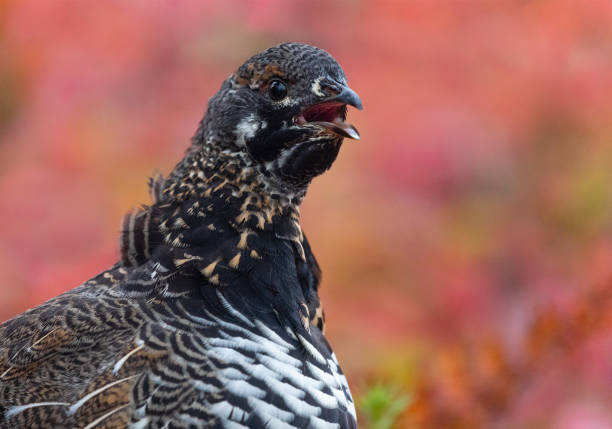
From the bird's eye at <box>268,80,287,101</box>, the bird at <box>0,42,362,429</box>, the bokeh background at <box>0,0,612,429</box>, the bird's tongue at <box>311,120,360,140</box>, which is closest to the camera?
the bird at <box>0,42,362,429</box>

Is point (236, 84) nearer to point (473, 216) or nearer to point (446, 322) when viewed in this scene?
point (446, 322)

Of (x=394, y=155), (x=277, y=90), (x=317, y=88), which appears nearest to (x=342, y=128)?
(x=317, y=88)

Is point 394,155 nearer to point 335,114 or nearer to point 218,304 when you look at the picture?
point 335,114

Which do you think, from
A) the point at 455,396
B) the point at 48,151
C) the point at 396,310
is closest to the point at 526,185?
the point at 396,310

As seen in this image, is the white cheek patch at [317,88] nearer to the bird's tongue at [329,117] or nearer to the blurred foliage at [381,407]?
the bird's tongue at [329,117]

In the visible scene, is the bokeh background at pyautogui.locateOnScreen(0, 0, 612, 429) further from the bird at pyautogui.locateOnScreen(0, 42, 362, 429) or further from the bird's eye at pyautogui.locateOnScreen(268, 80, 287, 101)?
the bird's eye at pyautogui.locateOnScreen(268, 80, 287, 101)

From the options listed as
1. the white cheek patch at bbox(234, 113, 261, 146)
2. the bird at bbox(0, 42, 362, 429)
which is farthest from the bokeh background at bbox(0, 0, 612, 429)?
the white cheek patch at bbox(234, 113, 261, 146)

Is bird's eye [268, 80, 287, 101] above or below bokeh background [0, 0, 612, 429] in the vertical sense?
below
